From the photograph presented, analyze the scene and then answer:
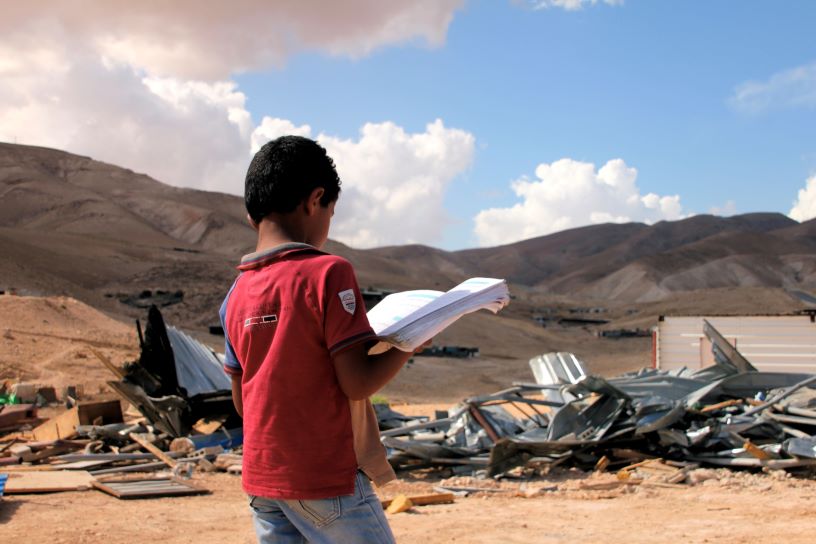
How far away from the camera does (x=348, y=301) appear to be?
2.04m

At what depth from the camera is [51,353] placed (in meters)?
19.4

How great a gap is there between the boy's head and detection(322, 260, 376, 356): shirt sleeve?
11.3 inches

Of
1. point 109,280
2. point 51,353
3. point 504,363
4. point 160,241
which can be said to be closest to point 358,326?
point 51,353

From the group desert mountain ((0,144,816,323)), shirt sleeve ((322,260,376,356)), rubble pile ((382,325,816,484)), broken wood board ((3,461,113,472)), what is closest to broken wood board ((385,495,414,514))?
rubble pile ((382,325,816,484))

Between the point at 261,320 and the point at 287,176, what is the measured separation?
39 centimetres

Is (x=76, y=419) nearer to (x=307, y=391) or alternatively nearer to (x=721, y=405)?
(x=721, y=405)

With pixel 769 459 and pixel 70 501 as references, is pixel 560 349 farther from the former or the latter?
pixel 70 501

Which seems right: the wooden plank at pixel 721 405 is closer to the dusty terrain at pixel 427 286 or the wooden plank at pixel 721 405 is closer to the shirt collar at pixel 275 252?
the dusty terrain at pixel 427 286

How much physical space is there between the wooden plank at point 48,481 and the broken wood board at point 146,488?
200mm

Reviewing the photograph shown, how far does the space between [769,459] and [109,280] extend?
37875 millimetres

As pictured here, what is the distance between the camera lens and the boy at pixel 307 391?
2.04 metres

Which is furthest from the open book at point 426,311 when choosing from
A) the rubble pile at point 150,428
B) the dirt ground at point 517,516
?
the rubble pile at point 150,428

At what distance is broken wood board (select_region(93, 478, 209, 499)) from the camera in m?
7.46

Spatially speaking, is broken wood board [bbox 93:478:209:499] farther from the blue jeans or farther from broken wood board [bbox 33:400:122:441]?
the blue jeans
